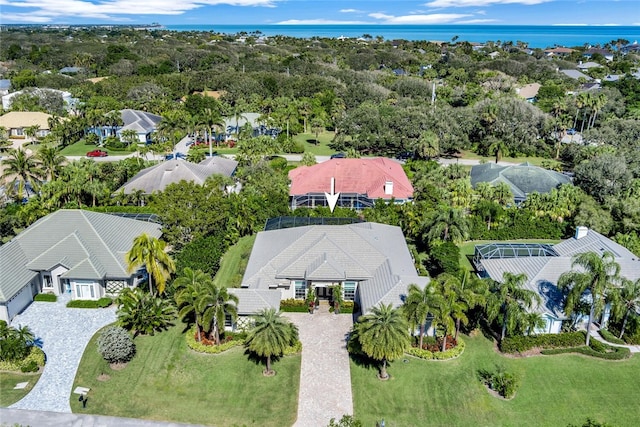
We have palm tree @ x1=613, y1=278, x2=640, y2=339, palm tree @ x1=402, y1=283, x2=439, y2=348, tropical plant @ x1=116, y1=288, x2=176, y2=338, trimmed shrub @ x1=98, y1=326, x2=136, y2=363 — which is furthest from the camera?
tropical plant @ x1=116, y1=288, x2=176, y2=338

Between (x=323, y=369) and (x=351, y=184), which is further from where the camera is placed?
(x=351, y=184)

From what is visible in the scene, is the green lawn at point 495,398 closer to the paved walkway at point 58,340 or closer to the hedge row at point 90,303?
the paved walkway at point 58,340

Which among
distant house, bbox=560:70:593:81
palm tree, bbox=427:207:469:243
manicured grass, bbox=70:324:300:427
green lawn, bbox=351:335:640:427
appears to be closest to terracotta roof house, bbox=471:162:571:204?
palm tree, bbox=427:207:469:243

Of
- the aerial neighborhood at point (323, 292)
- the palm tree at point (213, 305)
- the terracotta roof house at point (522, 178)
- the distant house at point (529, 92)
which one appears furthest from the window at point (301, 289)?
the distant house at point (529, 92)

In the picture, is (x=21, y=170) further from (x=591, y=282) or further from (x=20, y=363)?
(x=591, y=282)

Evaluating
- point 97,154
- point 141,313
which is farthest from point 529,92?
point 141,313

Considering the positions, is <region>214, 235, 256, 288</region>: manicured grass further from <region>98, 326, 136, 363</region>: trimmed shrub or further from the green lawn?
the green lawn

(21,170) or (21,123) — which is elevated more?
(21,170)
